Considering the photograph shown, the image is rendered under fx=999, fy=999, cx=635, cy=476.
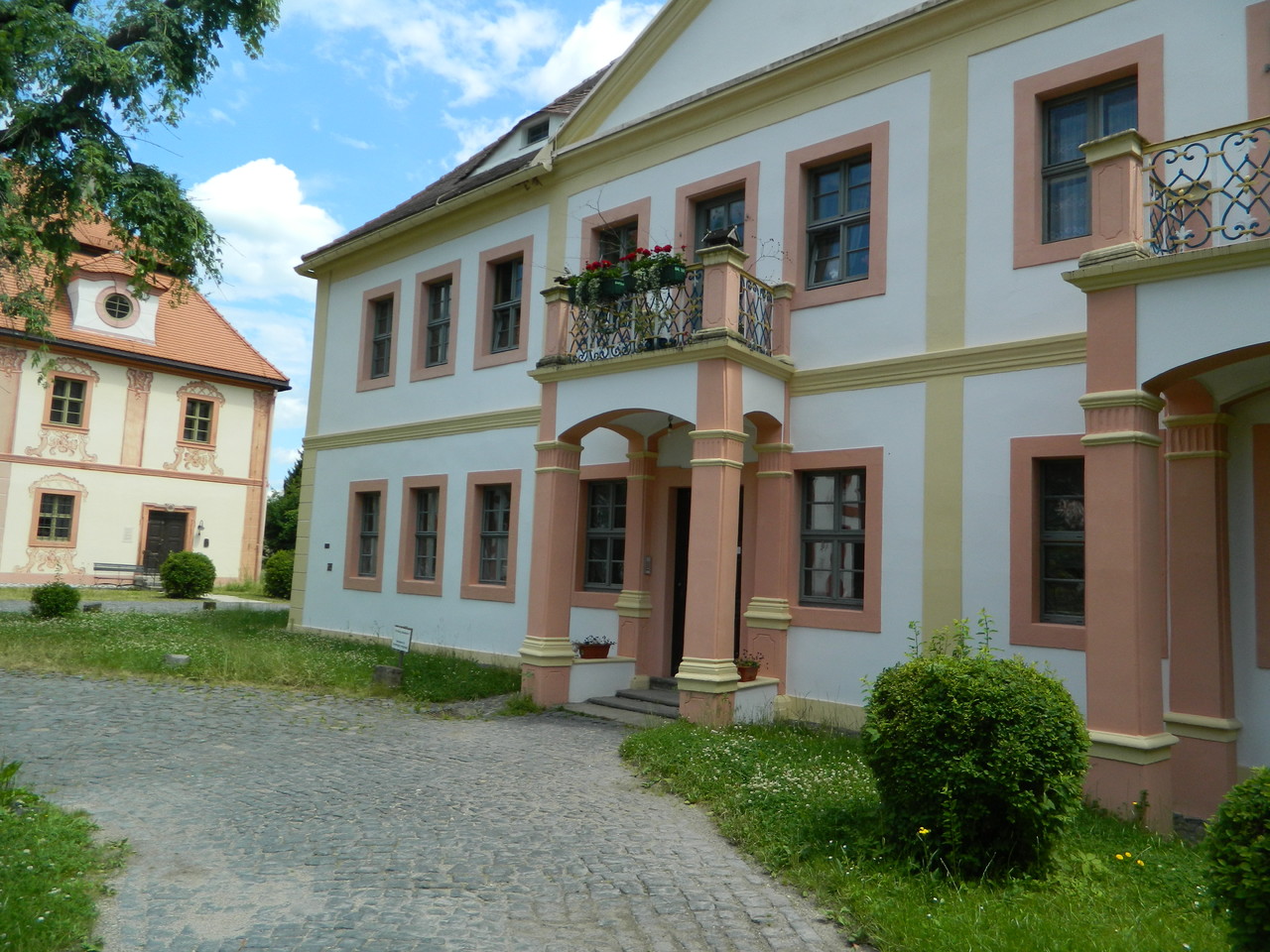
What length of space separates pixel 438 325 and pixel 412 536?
3342mm

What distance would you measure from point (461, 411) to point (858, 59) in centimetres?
738

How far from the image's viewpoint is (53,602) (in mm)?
17469

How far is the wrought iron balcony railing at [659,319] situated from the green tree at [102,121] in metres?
4.14

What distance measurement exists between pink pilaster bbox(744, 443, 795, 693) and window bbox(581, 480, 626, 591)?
2.38 m

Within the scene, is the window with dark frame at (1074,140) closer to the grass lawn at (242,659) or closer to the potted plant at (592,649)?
the potted plant at (592,649)

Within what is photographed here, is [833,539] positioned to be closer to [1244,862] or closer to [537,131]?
[1244,862]

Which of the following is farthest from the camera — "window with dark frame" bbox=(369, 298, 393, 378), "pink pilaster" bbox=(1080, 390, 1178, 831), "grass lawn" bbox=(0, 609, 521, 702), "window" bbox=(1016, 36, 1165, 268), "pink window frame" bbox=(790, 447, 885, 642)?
"window with dark frame" bbox=(369, 298, 393, 378)

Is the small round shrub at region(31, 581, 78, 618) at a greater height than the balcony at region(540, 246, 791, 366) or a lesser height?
lesser

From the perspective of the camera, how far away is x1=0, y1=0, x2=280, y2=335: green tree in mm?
9188

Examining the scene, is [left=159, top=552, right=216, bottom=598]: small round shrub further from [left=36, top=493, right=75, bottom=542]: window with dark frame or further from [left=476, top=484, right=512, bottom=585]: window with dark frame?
[left=476, top=484, right=512, bottom=585]: window with dark frame

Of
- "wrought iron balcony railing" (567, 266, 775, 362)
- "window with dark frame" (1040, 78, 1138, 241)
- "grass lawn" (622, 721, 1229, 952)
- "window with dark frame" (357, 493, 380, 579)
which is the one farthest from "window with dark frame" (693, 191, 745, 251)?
"window with dark frame" (357, 493, 380, 579)

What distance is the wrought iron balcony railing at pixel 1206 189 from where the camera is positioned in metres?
6.95

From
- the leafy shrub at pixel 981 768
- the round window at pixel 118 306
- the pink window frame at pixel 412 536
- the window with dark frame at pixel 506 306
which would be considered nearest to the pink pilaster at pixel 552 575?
the window with dark frame at pixel 506 306

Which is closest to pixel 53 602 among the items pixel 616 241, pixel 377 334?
pixel 377 334
